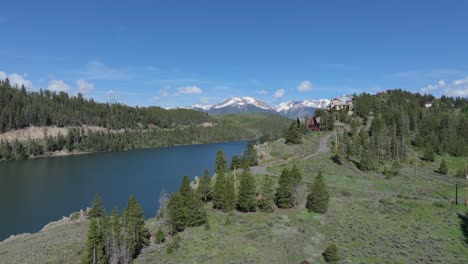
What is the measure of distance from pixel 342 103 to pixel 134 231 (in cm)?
14826

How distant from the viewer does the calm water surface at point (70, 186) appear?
75.3 metres

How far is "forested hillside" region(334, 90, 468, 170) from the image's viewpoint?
101750 mm

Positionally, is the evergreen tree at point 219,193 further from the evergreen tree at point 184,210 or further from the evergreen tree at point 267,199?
the evergreen tree at point 267,199

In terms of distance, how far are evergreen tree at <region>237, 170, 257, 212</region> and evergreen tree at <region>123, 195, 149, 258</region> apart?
16919 mm

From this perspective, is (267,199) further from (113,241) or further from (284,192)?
(113,241)

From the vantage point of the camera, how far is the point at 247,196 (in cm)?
5572

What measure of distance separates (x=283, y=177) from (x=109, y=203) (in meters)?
48.0

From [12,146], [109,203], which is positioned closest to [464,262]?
[109,203]

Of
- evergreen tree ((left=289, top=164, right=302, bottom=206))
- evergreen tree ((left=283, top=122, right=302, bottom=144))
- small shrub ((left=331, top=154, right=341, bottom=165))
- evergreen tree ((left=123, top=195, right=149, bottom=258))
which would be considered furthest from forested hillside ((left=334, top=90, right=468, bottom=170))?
evergreen tree ((left=123, top=195, right=149, bottom=258))

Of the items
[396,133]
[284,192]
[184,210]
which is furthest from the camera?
[396,133]

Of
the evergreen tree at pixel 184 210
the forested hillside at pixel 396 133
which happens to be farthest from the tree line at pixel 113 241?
the forested hillside at pixel 396 133

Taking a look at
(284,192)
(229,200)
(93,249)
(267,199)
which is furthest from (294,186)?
(93,249)

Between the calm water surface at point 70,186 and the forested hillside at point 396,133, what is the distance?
5682 cm

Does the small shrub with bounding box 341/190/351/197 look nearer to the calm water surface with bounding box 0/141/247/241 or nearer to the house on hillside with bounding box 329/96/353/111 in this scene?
the calm water surface with bounding box 0/141/247/241
